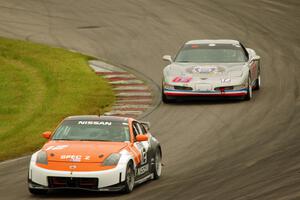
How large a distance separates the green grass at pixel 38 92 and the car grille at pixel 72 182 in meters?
5.23

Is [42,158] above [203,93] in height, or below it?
above

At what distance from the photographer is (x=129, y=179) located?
17062 mm

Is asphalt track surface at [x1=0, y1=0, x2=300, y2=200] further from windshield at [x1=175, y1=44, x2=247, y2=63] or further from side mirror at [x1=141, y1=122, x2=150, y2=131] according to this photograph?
windshield at [x1=175, y1=44, x2=247, y2=63]

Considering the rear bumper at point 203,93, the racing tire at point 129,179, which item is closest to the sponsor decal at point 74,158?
the racing tire at point 129,179

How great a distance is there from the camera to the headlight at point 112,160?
55.1 ft

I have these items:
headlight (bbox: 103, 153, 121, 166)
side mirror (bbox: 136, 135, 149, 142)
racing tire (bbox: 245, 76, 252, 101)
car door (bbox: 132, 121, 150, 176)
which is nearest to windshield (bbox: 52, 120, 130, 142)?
side mirror (bbox: 136, 135, 149, 142)

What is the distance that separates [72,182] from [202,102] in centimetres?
1173

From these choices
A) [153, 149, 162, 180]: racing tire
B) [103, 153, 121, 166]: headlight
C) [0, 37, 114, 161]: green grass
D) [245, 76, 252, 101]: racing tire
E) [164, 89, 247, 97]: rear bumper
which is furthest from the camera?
[245, 76, 252, 101]: racing tire

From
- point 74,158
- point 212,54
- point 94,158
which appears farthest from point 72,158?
point 212,54

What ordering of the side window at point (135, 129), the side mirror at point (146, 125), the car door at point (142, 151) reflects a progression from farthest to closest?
the side mirror at point (146, 125) < the side window at point (135, 129) < the car door at point (142, 151)

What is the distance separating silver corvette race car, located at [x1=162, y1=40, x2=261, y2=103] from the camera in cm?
2727

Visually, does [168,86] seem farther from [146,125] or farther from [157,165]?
[157,165]

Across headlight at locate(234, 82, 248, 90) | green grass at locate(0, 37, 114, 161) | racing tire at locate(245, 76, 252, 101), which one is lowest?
green grass at locate(0, 37, 114, 161)

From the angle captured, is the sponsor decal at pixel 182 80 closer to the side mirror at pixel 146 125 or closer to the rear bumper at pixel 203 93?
the rear bumper at pixel 203 93
